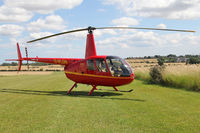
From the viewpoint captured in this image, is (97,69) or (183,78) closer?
(97,69)

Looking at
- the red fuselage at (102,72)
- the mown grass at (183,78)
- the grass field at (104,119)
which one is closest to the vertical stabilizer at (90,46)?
the red fuselage at (102,72)

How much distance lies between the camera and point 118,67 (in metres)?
12.1

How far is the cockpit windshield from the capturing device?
11.8 metres

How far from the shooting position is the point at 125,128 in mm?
5945

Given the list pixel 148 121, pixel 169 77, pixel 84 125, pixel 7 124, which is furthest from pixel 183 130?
pixel 169 77

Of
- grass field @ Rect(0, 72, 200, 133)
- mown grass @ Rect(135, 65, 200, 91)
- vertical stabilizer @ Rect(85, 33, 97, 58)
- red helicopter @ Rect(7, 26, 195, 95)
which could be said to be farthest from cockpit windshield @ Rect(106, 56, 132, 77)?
mown grass @ Rect(135, 65, 200, 91)

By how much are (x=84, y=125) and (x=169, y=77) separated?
12408mm

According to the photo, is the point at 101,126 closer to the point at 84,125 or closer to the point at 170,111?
the point at 84,125

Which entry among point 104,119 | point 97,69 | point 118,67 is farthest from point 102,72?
point 104,119

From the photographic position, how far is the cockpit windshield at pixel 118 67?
11.8 metres

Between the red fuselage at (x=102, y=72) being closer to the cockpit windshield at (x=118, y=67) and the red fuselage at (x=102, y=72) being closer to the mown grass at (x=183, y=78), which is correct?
the cockpit windshield at (x=118, y=67)

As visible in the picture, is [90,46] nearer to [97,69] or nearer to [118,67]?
[97,69]

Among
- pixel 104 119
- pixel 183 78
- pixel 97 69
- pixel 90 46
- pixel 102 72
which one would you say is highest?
pixel 90 46

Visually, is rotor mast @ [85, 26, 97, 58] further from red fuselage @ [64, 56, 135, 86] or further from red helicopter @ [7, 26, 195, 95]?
red fuselage @ [64, 56, 135, 86]
